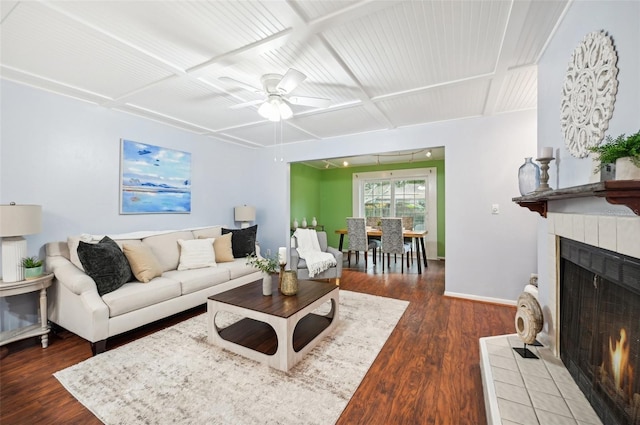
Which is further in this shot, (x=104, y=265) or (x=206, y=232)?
(x=206, y=232)

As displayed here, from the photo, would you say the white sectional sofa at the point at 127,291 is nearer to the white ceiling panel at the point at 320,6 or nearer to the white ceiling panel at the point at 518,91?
the white ceiling panel at the point at 320,6

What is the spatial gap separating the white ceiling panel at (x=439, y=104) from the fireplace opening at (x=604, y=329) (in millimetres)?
1806

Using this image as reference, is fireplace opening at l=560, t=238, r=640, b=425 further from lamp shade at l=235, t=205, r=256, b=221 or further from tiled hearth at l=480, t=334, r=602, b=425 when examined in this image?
lamp shade at l=235, t=205, r=256, b=221

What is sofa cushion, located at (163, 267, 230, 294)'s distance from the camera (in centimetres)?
284

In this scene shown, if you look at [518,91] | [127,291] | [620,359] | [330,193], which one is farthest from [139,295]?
[330,193]

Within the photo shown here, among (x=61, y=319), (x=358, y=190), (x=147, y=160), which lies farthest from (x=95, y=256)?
(x=358, y=190)

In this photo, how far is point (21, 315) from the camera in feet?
8.13

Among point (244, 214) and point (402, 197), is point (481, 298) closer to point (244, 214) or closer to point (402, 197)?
point (402, 197)

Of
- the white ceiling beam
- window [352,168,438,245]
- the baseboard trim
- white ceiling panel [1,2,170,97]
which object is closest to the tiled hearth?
the baseboard trim

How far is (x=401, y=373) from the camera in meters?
1.91

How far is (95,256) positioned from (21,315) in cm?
100

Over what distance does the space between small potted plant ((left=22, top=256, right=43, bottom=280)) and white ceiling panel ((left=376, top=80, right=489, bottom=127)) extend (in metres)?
3.69

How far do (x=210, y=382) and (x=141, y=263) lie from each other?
159 cm

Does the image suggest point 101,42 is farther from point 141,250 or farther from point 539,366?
point 539,366
